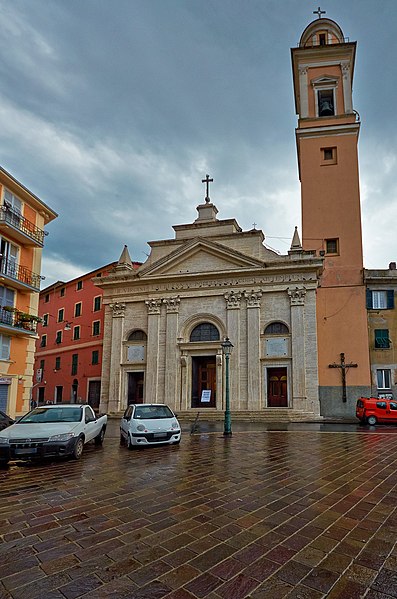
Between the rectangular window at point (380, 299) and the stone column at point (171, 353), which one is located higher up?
the rectangular window at point (380, 299)

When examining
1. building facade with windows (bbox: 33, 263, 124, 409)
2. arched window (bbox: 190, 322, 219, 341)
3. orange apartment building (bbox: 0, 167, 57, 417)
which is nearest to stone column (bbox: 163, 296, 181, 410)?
arched window (bbox: 190, 322, 219, 341)

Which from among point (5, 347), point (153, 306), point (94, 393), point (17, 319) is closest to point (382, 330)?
point (153, 306)

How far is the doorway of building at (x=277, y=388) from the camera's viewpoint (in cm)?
2609

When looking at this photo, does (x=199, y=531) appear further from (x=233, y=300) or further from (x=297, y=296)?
(x=233, y=300)

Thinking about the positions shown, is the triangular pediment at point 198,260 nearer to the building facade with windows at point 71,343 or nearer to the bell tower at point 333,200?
the bell tower at point 333,200

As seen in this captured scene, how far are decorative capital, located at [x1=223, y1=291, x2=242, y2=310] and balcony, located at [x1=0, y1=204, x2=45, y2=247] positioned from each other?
38.5 ft

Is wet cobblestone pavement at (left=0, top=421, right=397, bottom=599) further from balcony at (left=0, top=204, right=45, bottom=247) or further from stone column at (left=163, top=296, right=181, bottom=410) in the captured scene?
stone column at (left=163, top=296, right=181, bottom=410)

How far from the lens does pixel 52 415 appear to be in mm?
11008

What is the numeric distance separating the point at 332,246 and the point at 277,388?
33.6 feet

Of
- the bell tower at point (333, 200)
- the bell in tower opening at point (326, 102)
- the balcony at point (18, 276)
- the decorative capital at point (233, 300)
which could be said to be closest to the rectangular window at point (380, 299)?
the bell tower at point (333, 200)

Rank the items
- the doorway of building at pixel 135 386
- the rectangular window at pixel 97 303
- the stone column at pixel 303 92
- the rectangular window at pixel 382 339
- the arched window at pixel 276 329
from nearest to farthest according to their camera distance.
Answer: the arched window at pixel 276 329 < the rectangular window at pixel 382 339 < the doorway of building at pixel 135 386 < the stone column at pixel 303 92 < the rectangular window at pixel 97 303

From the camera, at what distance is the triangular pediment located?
92.5 ft

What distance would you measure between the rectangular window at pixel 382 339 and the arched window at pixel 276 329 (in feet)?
19.3

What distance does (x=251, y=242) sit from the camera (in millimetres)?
28703
